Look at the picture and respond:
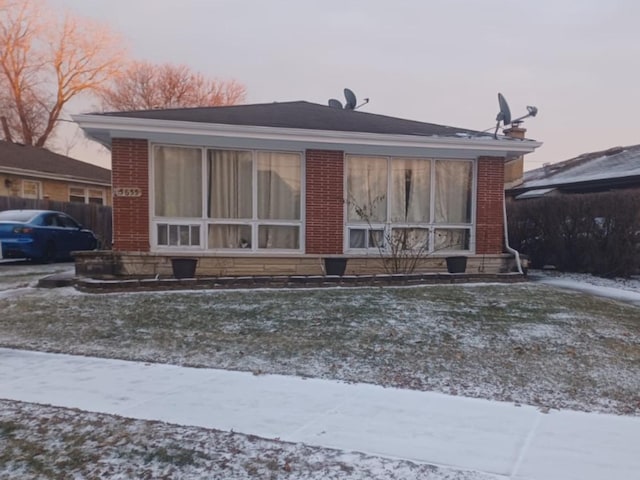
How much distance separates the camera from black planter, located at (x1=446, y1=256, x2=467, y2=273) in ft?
31.1

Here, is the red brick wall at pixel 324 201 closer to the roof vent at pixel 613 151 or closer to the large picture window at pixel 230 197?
the large picture window at pixel 230 197

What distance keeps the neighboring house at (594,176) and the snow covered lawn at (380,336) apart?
8501 mm

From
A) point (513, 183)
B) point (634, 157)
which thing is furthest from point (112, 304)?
point (513, 183)

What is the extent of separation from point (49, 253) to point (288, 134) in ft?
26.3

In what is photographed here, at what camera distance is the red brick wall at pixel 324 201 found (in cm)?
982

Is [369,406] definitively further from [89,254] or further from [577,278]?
[577,278]

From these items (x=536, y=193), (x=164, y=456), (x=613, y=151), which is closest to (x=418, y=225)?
(x=164, y=456)

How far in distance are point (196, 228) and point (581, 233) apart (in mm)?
8337

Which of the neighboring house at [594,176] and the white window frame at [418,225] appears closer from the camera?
the white window frame at [418,225]

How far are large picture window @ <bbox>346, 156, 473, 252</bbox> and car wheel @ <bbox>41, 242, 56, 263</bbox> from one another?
8320 millimetres

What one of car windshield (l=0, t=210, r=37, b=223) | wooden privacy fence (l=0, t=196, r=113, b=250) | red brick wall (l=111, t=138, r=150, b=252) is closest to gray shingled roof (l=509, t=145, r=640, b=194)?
red brick wall (l=111, t=138, r=150, b=252)

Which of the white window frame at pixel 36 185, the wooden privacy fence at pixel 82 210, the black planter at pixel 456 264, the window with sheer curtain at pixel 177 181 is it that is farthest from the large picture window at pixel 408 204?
the white window frame at pixel 36 185

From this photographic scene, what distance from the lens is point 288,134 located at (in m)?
9.18

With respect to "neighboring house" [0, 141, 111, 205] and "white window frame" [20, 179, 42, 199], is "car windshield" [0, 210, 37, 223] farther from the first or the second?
"white window frame" [20, 179, 42, 199]
